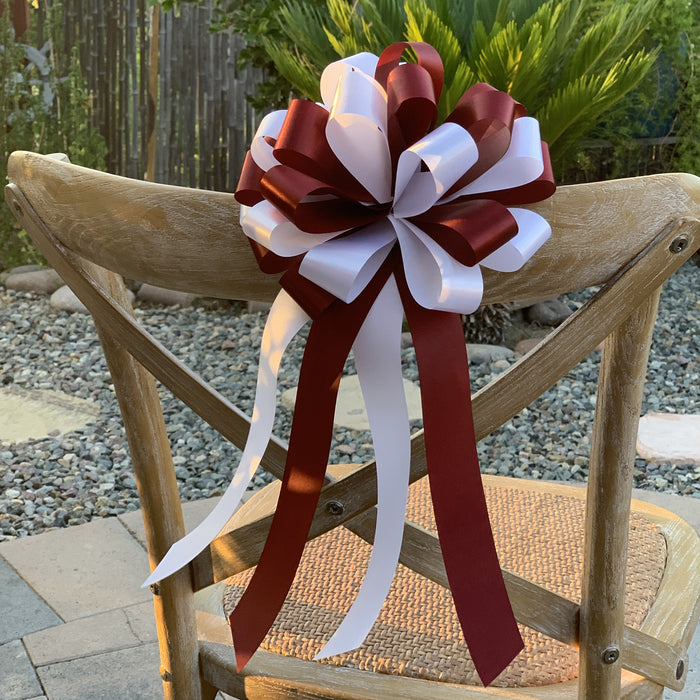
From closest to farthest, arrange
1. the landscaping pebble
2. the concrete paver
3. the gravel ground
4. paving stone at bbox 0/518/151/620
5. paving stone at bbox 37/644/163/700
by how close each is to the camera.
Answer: paving stone at bbox 37/644/163/700 → paving stone at bbox 0/518/151/620 → the concrete paver → the gravel ground → the landscaping pebble

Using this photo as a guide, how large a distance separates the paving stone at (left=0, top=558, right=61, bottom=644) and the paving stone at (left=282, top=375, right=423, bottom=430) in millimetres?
1305

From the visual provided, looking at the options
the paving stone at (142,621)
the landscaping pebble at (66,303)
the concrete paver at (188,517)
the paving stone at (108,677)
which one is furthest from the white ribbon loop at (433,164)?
the landscaping pebble at (66,303)

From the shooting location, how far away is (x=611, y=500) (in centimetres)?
77

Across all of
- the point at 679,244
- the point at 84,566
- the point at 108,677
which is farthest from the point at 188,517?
the point at 679,244

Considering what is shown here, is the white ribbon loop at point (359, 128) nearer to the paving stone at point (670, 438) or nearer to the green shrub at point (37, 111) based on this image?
the paving stone at point (670, 438)

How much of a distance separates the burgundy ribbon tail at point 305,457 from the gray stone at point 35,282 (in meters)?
4.37

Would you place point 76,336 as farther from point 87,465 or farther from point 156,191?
point 156,191

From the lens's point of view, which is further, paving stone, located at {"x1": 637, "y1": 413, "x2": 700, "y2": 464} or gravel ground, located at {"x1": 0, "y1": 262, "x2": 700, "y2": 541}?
paving stone, located at {"x1": 637, "y1": 413, "x2": 700, "y2": 464}

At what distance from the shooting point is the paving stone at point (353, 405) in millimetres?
3188

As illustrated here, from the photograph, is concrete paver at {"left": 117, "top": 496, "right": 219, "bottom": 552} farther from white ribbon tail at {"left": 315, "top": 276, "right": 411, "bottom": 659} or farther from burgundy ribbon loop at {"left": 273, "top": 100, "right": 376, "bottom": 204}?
burgundy ribbon loop at {"left": 273, "top": 100, "right": 376, "bottom": 204}

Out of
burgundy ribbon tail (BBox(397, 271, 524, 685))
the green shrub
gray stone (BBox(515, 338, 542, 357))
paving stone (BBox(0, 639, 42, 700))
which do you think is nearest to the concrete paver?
paving stone (BBox(0, 639, 42, 700))

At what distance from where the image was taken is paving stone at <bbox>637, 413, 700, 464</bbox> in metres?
3.02

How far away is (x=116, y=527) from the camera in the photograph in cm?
226

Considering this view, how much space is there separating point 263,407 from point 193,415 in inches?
106
